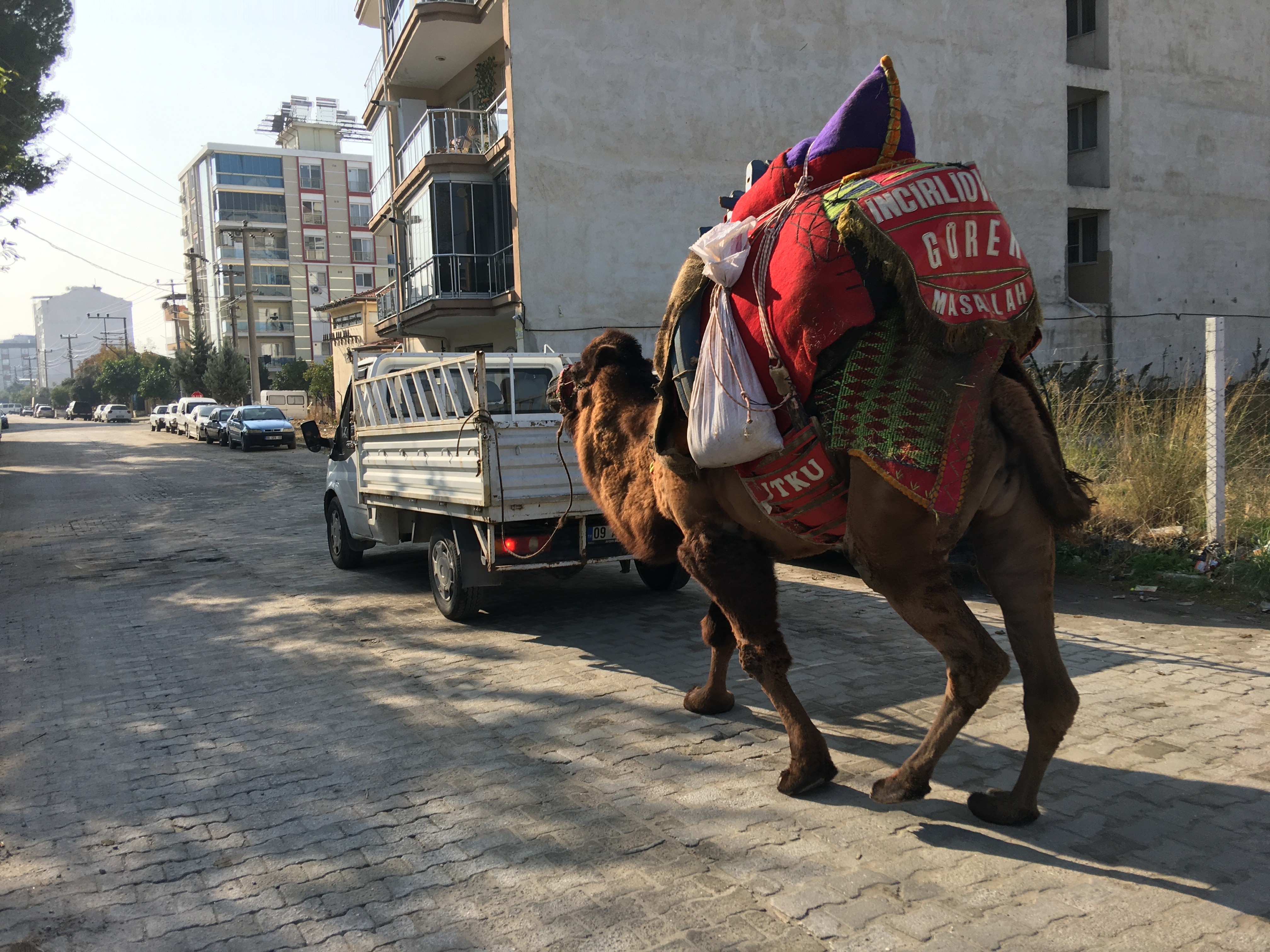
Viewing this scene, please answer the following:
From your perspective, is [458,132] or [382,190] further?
[382,190]

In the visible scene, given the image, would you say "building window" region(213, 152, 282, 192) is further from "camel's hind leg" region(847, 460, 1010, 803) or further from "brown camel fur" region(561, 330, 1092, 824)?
"camel's hind leg" region(847, 460, 1010, 803)

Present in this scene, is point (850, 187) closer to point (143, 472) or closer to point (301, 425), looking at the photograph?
point (301, 425)

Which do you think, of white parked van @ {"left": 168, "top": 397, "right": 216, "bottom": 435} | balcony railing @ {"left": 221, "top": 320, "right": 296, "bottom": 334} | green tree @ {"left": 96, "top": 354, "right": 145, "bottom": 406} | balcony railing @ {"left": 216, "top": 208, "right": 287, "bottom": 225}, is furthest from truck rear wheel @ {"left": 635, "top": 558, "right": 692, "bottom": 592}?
green tree @ {"left": 96, "top": 354, "right": 145, "bottom": 406}

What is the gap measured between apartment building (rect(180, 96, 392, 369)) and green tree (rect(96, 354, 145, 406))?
14.9 metres

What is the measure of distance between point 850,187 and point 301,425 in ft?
23.5

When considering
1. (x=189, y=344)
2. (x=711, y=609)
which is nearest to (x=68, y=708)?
(x=711, y=609)

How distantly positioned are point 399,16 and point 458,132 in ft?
12.9

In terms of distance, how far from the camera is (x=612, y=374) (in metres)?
5.28

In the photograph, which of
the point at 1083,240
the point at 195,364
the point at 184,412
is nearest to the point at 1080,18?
the point at 1083,240

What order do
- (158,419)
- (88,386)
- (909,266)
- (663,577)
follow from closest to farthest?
(909,266)
(663,577)
(158,419)
(88,386)

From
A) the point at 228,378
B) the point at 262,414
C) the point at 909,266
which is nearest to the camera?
the point at 909,266

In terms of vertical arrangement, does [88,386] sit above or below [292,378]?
above

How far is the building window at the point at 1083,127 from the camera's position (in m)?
25.2

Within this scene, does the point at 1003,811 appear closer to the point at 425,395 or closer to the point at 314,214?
the point at 425,395
